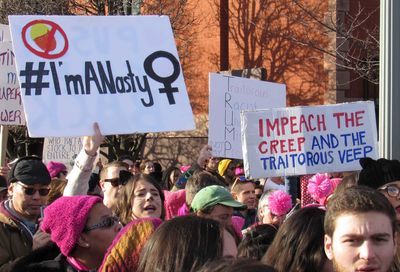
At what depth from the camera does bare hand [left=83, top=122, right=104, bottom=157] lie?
571 cm

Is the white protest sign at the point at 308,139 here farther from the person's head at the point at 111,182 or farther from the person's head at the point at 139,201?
the person's head at the point at 139,201

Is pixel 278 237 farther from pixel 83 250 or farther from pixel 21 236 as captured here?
pixel 21 236

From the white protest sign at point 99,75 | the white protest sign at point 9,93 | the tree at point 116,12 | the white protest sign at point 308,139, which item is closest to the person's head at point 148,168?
the white protest sign at point 9,93

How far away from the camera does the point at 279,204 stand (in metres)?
6.73

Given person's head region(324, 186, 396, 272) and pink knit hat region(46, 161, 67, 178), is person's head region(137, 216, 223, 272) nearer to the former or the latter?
person's head region(324, 186, 396, 272)

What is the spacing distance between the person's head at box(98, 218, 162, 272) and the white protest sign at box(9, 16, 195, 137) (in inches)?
93.9

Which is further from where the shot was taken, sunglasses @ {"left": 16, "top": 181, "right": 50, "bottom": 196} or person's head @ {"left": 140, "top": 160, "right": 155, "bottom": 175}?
person's head @ {"left": 140, "top": 160, "right": 155, "bottom": 175}

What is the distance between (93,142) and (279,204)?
1603mm

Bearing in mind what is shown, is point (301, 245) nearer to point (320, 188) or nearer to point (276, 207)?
point (276, 207)

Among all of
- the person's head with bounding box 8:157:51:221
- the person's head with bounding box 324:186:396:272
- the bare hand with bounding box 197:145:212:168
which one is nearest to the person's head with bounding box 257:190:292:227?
the person's head with bounding box 8:157:51:221

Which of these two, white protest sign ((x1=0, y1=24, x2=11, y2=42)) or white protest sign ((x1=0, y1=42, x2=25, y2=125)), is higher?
white protest sign ((x1=0, y1=24, x2=11, y2=42))

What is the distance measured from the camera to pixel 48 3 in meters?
21.8

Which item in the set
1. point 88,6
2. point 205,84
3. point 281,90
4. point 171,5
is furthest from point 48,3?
point 281,90

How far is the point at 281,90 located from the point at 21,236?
18.3ft
